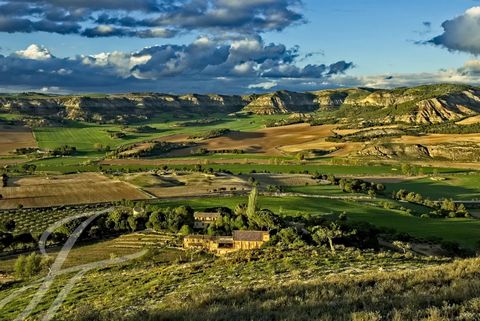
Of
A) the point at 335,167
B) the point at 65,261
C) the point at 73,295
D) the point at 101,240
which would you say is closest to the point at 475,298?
the point at 73,295

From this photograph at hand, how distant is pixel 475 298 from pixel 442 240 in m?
56.3

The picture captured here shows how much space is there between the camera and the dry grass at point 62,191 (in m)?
105

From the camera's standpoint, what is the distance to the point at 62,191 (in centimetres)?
11575

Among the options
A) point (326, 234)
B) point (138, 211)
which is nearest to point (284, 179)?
point (138, 211)

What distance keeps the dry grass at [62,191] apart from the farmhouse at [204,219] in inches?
1072

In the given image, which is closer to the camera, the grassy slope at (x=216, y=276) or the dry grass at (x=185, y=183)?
the grassy slope at (x=216, y=276)

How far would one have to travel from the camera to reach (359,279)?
73.4ft

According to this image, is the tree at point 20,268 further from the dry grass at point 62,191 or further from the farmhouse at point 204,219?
the dry grass at point 62,191

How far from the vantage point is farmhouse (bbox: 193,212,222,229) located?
3264 inches

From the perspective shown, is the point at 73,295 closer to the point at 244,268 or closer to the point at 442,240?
the point at 244,268

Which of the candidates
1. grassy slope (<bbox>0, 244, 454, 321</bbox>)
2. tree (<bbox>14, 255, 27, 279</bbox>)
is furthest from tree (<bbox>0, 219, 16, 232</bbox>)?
grassy slope (<bbox>0, 244, 454, 321</bbox>)

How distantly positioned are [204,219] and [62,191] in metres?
45.4

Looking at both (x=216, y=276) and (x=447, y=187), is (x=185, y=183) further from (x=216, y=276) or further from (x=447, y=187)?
(x=216, y=276)

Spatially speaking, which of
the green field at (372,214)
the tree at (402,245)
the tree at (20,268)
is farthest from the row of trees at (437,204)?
the tree at (20,268)
